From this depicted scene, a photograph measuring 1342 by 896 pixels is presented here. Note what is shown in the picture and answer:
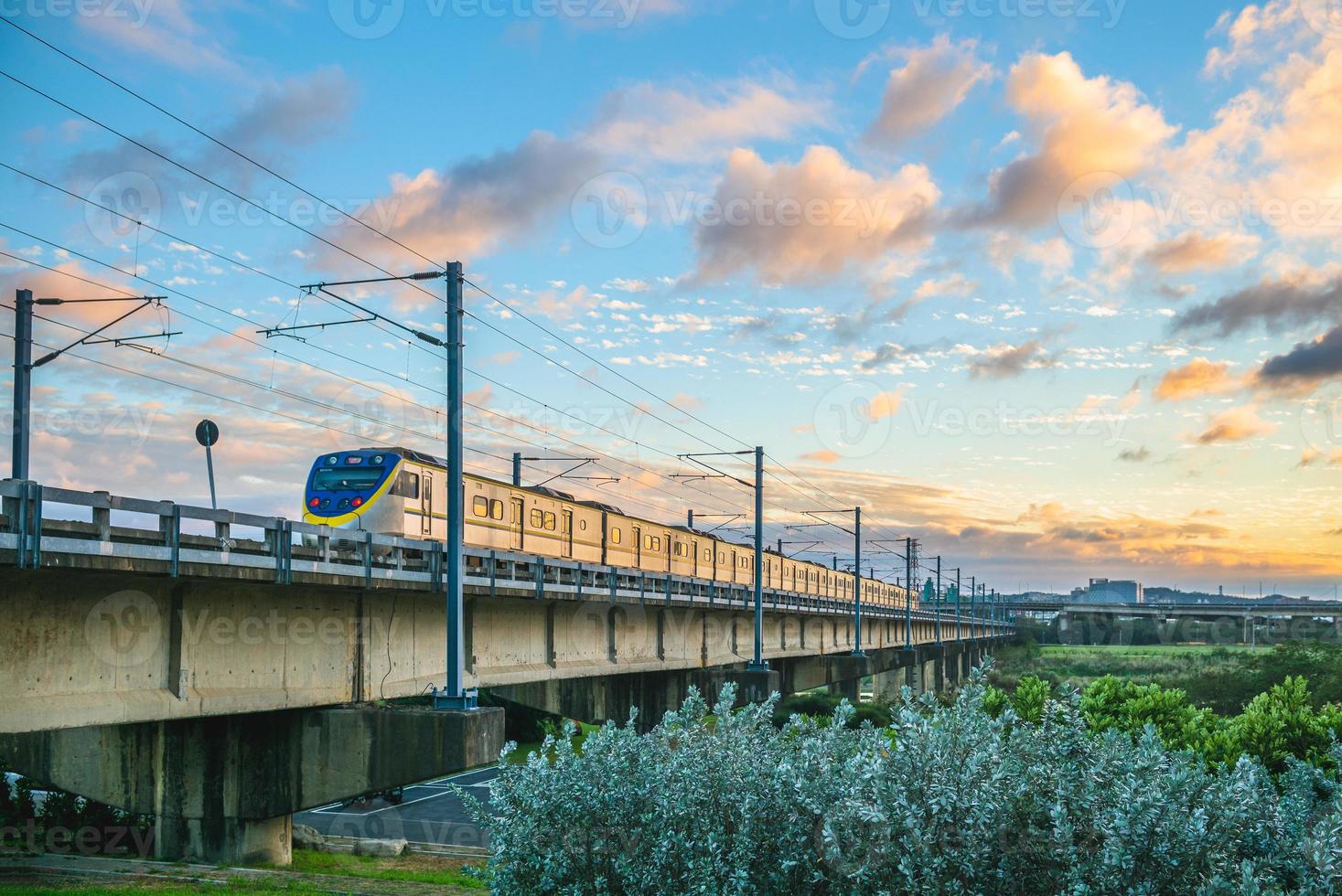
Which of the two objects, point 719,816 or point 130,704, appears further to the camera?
point 130,704

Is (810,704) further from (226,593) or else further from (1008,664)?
(1008,664)

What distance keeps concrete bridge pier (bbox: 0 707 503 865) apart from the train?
390 cm

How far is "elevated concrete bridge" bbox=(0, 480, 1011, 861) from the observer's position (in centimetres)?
1383

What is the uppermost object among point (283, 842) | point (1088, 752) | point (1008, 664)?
point (1088, 752)

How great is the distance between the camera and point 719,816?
9.27 metres

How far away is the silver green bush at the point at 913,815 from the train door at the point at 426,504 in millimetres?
20884

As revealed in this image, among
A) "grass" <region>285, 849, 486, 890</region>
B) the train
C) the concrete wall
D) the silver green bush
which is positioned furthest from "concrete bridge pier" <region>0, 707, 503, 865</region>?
the silver green bush

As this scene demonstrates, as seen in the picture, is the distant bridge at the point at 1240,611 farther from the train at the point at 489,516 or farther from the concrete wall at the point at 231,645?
the concrete wall at the point at 231,645

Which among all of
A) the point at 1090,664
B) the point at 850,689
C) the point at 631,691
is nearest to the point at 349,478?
the point at 631,691

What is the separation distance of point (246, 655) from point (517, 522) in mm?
18363

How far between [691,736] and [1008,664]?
123607mm

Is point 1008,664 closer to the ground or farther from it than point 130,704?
closer to the ground

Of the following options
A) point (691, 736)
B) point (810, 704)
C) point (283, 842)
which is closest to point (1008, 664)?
point (810, 704)

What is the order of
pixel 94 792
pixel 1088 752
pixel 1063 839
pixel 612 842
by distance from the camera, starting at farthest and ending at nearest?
pixel 94 792 < pixel 612 842 < pixel 1088 752 < pixel 1063 839
